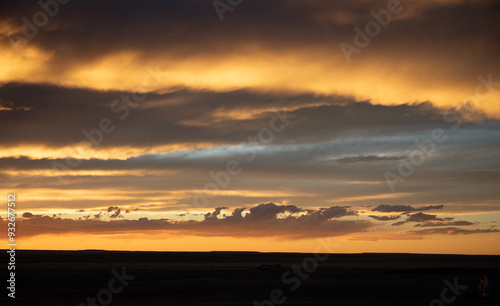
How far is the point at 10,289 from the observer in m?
66.2

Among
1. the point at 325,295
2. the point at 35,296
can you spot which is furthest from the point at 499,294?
A: the point at 35,296

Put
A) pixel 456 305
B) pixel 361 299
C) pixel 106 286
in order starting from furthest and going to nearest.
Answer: pixel 106 286 → pixel 361 299 → pixel 456 305

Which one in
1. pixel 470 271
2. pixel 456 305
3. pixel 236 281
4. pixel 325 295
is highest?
pixel 470 271

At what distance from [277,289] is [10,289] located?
3421 centimetres

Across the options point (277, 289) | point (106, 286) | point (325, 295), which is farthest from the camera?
point (106, 286)

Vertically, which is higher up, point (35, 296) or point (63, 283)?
point (63, 283)

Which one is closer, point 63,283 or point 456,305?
point 456,305

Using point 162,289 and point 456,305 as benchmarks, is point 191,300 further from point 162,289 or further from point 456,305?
point 456,305

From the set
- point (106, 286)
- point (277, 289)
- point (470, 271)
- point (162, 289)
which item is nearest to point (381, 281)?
point (277, 289)

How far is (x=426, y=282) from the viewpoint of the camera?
71500 mm

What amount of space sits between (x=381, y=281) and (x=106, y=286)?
38.7m

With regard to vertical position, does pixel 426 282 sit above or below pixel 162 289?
above

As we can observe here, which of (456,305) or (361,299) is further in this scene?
(361,299)

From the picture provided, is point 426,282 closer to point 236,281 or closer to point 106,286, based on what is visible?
point 236,281
